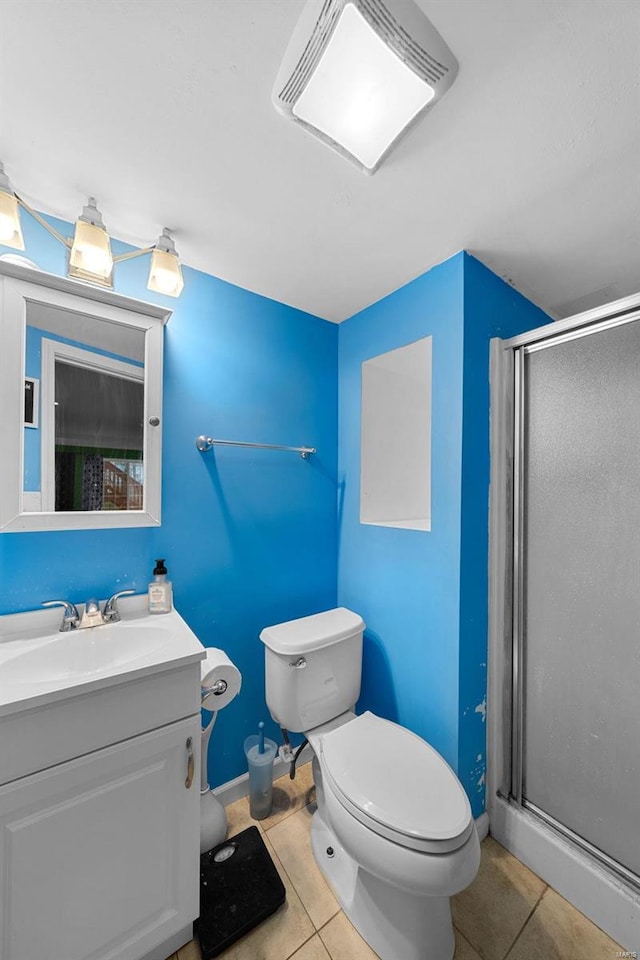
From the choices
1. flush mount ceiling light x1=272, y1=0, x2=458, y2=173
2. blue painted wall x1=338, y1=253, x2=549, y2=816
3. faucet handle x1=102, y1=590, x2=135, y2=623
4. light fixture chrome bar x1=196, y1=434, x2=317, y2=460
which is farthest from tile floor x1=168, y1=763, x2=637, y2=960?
flush mount ceiling light x1=272, y1=0, x2=458, y2=173

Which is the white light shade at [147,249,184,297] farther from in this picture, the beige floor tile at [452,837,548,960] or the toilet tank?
the beige floor tile at [452,837,548,960]

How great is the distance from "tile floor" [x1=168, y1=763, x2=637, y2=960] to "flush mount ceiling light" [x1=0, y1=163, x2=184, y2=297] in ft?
6.56

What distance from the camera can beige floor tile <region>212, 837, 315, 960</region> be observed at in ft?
3.28

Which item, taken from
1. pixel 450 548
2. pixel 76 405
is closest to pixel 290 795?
pixel 450 548

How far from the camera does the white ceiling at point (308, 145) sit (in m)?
0.66

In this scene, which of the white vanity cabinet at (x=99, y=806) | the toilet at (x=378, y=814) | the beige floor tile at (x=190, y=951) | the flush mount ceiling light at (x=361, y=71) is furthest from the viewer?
the beige floor tile at (x=190, y=951)

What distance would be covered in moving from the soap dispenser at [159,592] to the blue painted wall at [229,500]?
0.21 feet

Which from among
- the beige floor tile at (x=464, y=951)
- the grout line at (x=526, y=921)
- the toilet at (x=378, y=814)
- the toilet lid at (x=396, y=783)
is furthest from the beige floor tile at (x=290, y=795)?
the grout line at (x=526, y=921)

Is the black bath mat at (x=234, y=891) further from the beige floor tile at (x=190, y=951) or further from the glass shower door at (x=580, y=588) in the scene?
the glass shower door at (x=580, y=588)

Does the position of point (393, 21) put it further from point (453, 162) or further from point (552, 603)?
point (552, 603)

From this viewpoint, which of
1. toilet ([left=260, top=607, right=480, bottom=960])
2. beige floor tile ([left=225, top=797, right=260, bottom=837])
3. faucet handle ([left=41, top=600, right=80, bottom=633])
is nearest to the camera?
toilet ([left=260, top=607, right=480, bottom=960])

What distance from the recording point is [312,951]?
3.30ft

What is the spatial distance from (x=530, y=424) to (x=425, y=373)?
25.0 inches

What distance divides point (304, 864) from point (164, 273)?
2064 millimetres
